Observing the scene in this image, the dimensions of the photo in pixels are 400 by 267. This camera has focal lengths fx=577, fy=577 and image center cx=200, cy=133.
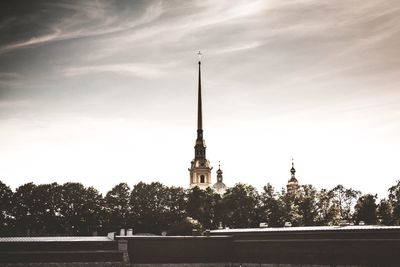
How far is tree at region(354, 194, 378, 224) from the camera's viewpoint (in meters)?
105

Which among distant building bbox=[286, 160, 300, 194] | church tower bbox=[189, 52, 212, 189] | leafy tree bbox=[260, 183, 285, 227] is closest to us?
leafy tree bbox=[260, 183, 285, 227]

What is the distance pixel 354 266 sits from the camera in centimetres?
5466

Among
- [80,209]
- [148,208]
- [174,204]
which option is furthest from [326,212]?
[80,209]

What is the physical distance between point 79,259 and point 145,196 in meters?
47.0

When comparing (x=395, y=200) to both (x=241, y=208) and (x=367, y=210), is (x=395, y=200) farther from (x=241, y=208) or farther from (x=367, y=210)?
(x=241, y=208)

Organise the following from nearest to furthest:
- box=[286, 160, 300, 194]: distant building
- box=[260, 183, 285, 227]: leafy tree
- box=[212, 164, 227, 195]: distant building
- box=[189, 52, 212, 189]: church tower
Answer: box=[260, 183, 285, 227]: leafy tree, box=[189, 52, 212, 189]: church tower, box=[286, 160, 300, 194]: distant building, box=[212, 164, 227, 195]: distant building

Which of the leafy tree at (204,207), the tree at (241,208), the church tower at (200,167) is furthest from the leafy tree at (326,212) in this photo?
the church tower at (200,167)

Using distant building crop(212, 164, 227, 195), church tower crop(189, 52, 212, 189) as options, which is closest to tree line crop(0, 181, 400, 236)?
church tower crop(189, 52, 212, 189)

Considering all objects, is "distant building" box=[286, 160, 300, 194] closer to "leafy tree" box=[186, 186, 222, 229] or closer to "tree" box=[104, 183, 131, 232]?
"leafy tree" box=[186, 186, 222, 229]

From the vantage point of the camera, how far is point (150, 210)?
354ft

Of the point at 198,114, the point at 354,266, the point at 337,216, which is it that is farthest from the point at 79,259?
the point at 198,114

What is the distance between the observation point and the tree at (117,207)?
103m

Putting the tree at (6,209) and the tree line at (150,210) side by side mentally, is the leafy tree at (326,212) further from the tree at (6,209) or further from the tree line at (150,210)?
the tree at (6,209)

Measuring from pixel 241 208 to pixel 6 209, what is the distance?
4232cm
